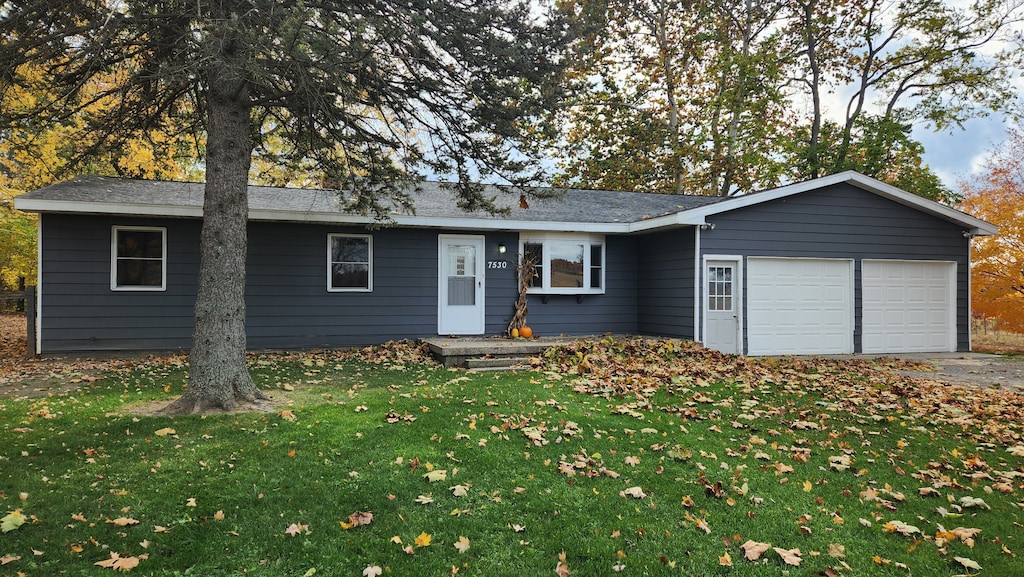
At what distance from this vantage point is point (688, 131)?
21688 millimetres

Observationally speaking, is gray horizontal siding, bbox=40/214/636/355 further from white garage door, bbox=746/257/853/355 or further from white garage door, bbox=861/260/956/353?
white garage door, bbox=861/260/956/353

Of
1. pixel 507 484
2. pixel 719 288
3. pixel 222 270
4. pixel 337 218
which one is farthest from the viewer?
pixel 719 288

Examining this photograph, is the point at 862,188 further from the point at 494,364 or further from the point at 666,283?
the point at 494,364

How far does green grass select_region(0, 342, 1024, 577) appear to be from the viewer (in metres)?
2.97

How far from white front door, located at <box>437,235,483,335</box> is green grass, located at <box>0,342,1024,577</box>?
5.36 m

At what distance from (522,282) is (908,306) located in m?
8.10

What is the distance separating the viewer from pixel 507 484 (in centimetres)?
386

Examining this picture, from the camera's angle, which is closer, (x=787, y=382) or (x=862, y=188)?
(x=787, y=382)

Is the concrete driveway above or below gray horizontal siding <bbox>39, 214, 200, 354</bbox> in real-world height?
below

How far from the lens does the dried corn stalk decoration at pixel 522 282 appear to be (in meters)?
11.7

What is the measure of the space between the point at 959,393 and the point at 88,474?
8786 millimetres

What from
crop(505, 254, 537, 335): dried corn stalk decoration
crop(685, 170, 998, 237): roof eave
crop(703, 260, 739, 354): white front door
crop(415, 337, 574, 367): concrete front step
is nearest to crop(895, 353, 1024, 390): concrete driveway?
crop(685, 170, 998, 237): roof eave

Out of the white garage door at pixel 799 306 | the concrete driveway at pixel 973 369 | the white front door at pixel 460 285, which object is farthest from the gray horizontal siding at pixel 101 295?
the concrete driveway at pixel 973 369

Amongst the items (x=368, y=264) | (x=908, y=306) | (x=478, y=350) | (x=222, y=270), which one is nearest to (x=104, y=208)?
(x=368, y=264)
